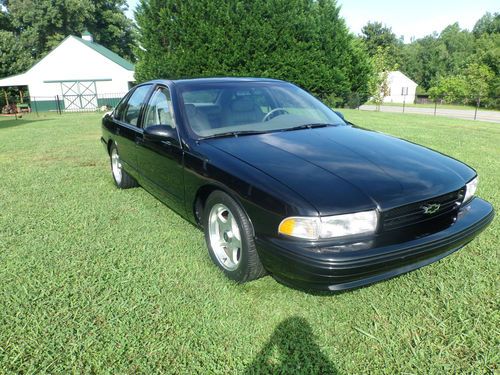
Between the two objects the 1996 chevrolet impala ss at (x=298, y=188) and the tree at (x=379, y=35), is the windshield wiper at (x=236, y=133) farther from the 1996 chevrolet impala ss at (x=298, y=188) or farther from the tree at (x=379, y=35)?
the tree at (x=379, y=35)

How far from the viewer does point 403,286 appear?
2572 millimetres

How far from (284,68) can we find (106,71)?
681 inches

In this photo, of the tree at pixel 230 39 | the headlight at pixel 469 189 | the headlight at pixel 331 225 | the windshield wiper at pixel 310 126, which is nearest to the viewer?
the headlight at pixel 331 225

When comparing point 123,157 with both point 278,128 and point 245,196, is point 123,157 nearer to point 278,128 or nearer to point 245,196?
point 278,128

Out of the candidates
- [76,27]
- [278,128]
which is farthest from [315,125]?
[76,27]

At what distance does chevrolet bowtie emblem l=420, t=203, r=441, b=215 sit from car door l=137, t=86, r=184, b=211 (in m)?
1.79

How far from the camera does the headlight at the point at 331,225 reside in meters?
2.01

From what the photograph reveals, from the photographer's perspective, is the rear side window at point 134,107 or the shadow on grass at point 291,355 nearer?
the shadow on grass at point 291,355

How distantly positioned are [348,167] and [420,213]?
0.51 m

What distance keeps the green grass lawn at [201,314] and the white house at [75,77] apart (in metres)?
28.6

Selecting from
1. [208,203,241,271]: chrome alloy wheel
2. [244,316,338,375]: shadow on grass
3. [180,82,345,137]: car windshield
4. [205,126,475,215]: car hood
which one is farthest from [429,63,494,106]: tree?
[244,316,338,375]: shadow on grass

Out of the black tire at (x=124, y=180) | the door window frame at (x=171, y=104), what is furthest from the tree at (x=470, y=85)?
the door window frame at (x=171, y=104)

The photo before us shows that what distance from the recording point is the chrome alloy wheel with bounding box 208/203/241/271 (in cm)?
260

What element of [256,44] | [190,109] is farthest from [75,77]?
[190,109]
